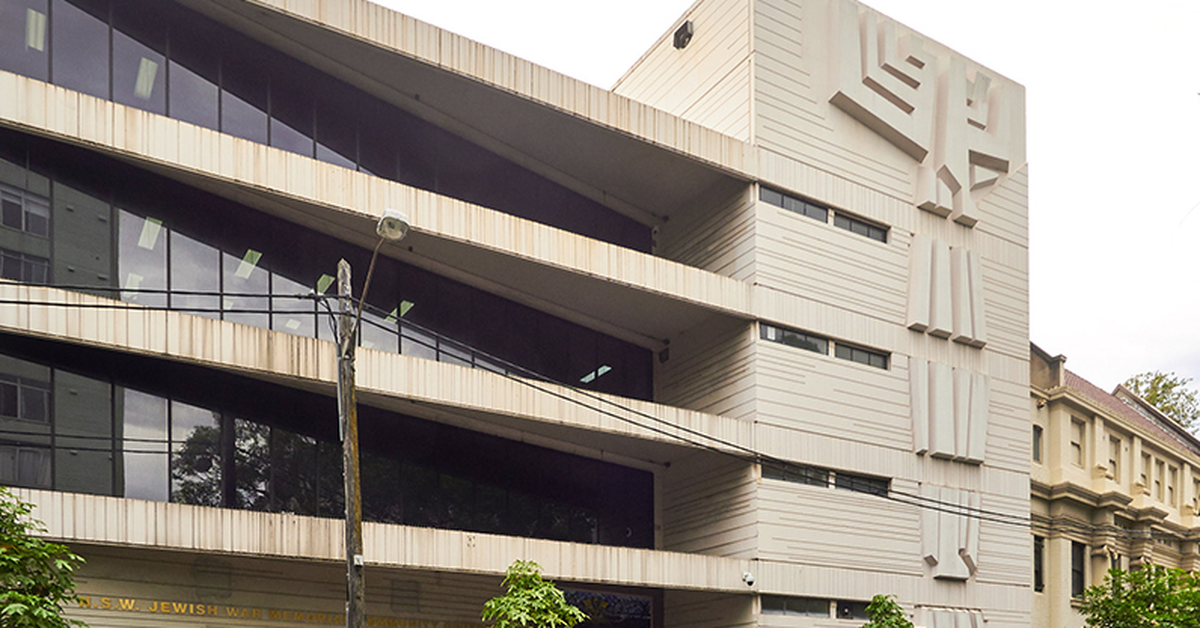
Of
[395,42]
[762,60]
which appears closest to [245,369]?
[395,42]

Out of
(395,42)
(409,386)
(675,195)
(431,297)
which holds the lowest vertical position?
(409,386)

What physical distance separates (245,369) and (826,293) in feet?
53.9

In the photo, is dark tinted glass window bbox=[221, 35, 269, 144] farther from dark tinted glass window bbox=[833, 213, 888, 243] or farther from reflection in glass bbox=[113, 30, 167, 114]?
dark tinted glass window bbox=[833, 213, 888, 243]

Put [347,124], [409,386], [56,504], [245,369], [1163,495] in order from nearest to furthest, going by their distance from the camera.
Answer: [56,504] < [245,369] < [409,386] < [347,124] < [1163,495]

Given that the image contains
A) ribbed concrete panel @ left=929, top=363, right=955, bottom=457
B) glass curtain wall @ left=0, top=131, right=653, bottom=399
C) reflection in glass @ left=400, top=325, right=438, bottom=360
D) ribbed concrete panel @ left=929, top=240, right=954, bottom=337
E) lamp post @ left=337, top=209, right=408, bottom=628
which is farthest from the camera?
ribbed concrete panel @ left=929, top=240, right=954, bottom=337

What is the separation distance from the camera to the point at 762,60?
1172 inches

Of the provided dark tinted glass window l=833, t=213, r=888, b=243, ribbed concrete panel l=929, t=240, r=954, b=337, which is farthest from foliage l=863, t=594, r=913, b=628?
dark tinted glass window l=833, t=213, r=888, b=243

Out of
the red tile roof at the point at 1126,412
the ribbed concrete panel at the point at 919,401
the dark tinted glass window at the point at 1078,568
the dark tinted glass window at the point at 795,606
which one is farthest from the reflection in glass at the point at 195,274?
the red tile roof at the point at 1126,412

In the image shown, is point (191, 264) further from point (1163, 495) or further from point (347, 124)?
point (1163, 495)

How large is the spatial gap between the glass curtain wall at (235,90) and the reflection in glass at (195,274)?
2713 millimetres

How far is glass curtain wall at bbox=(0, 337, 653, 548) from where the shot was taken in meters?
20.2

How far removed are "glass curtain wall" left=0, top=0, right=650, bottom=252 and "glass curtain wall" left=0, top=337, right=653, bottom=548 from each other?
18.2 ft

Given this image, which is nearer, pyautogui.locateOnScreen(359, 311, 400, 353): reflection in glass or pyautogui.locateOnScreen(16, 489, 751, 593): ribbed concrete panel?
pyautogui.locateOnScreen(16, 489, 751, 593): ribbed concrete panel

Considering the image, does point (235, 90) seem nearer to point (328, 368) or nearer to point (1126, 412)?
point (328, 368)
